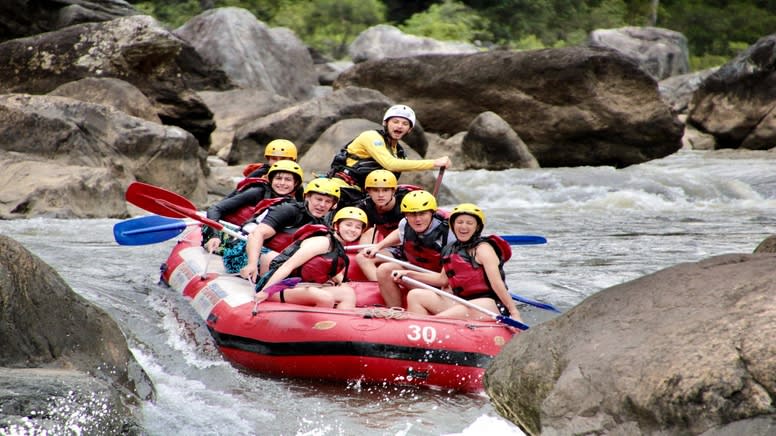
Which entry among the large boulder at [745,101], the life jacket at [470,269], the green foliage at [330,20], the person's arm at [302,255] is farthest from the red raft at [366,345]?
the green foliage at [330,20]

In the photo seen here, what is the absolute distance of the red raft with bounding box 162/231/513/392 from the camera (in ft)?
18.0

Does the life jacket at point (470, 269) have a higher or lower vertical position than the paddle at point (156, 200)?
higher

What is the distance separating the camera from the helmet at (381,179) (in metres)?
7.12

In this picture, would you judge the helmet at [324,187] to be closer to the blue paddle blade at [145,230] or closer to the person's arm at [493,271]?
the person's arm at [493,271]

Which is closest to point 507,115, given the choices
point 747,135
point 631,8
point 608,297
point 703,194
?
point 703,194

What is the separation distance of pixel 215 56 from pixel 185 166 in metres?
9.82

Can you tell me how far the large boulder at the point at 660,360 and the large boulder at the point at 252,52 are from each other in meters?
17.8

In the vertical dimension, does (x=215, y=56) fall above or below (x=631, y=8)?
above

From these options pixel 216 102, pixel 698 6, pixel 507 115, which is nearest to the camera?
pixel 507 115

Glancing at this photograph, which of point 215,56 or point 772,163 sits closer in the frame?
point 772,163

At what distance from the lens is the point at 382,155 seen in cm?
747

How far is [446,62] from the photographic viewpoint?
59.2ft

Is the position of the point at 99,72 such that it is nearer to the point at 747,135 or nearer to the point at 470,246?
the point at 470,246

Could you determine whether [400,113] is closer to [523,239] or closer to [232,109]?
[523,239]
